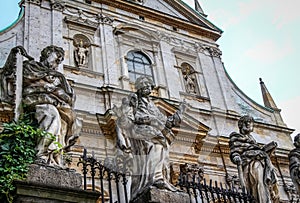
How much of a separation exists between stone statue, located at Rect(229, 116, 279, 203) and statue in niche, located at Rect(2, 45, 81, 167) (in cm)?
365

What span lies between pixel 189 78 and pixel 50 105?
32.6 ft

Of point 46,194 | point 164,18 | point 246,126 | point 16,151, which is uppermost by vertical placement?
point 164,18

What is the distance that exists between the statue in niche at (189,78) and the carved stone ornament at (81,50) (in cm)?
352

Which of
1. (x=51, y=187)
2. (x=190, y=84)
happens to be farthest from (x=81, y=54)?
(x=51, y=187)

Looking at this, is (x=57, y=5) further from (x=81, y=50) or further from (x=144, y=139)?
(x=144, y=139)

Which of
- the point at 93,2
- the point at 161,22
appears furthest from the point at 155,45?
the point at 93,2

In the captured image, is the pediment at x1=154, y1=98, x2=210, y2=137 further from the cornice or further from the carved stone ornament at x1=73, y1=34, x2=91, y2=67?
the cornice

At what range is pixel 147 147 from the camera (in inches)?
249

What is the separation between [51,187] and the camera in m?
4.55

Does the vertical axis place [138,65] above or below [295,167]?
above

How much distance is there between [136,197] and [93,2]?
997cm

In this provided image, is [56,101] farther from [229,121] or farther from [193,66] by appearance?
[193,66]

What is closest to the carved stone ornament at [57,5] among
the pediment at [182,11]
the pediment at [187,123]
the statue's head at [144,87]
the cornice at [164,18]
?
the cornice at [164,18]

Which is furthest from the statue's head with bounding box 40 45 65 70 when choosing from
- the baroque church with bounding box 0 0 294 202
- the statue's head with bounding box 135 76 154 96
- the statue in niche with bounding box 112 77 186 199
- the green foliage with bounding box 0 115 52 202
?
the baroque church with bounding box 0 0 294 202
